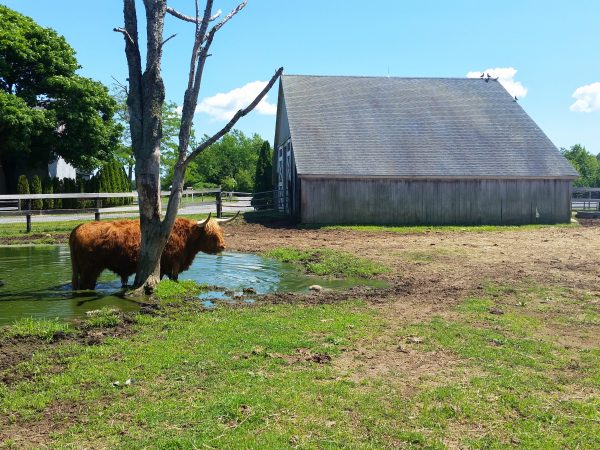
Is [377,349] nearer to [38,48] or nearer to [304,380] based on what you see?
[304,380]

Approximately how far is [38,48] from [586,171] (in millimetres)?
69252

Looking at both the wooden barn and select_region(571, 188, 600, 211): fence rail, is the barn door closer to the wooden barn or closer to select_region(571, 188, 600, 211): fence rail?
the wooden barn

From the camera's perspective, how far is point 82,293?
9898 mm

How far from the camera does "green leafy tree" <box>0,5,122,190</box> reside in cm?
3219

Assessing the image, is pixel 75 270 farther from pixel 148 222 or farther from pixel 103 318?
pixel 103 318

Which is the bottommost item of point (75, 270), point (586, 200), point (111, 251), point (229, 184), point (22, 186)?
point (75, 270)

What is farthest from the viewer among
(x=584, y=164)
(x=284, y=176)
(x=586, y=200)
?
(x=584, y=164)

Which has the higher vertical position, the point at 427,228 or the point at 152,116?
the point at 152,116

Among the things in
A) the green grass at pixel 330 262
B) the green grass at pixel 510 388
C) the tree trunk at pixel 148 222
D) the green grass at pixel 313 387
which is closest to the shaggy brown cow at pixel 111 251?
the tree trunk at pixel 148 222

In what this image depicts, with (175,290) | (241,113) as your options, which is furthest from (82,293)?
(241,113)

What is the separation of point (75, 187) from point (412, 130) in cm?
2195

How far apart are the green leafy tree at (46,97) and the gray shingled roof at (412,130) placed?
13.6 metres

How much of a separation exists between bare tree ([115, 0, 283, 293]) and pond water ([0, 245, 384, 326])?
3.83 ft

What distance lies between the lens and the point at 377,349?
637cm
